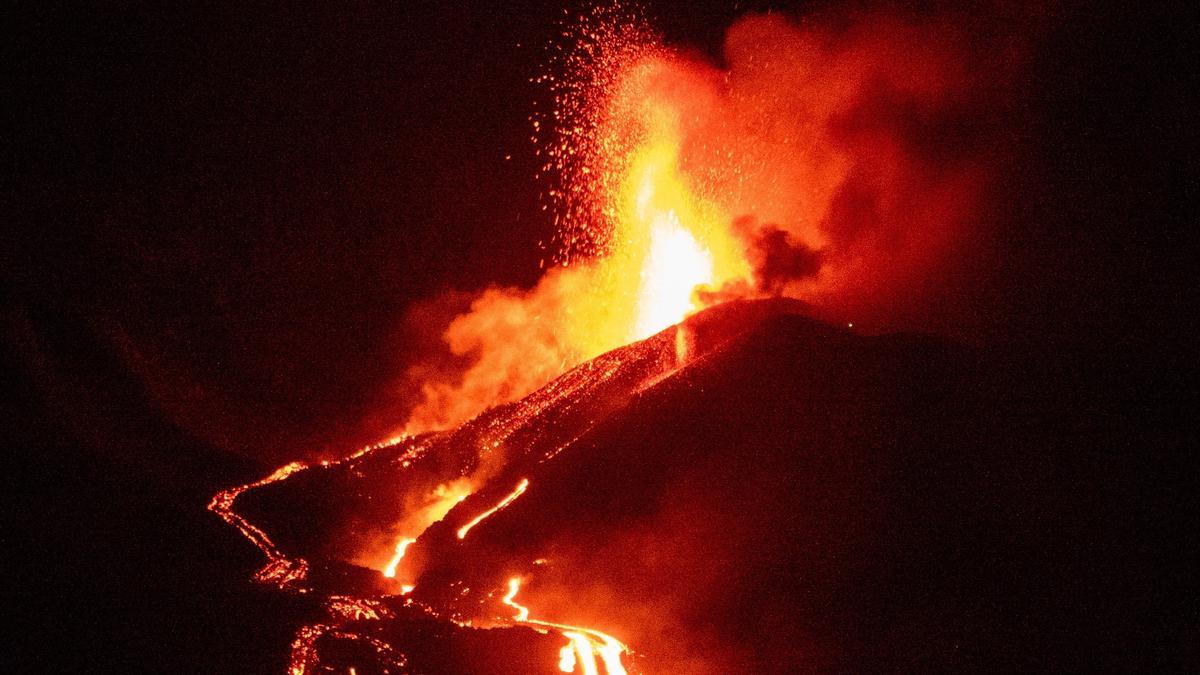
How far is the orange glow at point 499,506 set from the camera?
10.6 m

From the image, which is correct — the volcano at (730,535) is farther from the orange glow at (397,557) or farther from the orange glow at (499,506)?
the orange glow at (397,557)

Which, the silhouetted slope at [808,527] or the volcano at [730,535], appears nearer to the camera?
the volcano at [730,535]

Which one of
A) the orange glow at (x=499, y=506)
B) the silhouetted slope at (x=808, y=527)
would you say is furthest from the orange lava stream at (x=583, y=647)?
the orange glow at (x=499, y=506)

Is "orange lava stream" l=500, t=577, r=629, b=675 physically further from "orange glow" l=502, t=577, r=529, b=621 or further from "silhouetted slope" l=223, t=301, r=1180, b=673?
"silhouetted slope" l=223, t=301, r=1180, b=673

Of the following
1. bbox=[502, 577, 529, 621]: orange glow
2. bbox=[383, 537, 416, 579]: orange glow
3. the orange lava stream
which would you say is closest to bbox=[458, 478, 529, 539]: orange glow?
bbox=[383, 537, 416, 579]: orange glow

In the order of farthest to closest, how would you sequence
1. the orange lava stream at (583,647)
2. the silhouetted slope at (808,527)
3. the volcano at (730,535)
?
the silhouetted slope at (808,527) → the volcano at (730,535) → the orange lava stream at (583,647)

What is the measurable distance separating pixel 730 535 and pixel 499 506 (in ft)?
9.54

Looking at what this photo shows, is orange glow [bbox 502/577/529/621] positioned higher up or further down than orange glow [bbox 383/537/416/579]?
further down

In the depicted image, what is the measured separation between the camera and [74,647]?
6430 millimetres

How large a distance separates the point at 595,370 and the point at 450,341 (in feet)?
24.3

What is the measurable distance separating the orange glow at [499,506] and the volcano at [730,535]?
40 mm

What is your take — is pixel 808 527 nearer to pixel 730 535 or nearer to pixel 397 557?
pixel 730 535

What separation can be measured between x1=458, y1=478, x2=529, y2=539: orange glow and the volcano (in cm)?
4

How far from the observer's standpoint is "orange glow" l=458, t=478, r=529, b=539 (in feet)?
34.8
